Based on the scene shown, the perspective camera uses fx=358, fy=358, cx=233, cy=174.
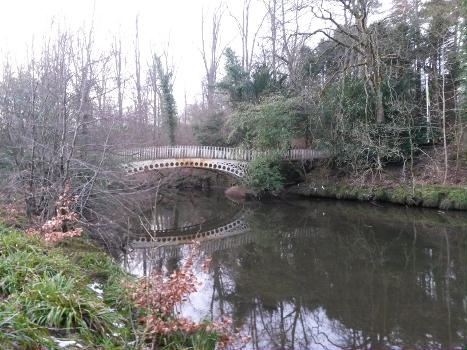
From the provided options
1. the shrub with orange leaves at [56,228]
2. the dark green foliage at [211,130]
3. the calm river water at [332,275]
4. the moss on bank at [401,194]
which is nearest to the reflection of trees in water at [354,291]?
the calm river water at [332,275]

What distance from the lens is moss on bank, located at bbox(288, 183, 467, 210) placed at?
11.2m

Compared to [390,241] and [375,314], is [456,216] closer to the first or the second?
[390,241]

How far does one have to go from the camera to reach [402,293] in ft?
17.5

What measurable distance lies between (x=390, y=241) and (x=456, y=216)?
355cm

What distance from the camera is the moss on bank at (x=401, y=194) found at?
11227 millimetres

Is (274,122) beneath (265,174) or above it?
above

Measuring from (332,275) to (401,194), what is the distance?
786cm

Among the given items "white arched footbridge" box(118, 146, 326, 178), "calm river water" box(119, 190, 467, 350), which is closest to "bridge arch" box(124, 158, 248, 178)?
"white arched footbridge" box(118, 146, 326, 178)

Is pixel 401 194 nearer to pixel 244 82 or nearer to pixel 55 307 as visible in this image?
pixel 244 82

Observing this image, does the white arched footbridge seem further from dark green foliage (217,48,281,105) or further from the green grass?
the green grass

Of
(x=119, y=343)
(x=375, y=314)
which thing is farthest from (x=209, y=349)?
(x=375, y=314)

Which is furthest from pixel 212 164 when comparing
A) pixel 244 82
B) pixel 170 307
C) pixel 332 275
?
pixel 170 307

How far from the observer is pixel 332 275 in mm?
6191

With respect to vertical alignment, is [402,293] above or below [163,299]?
below
